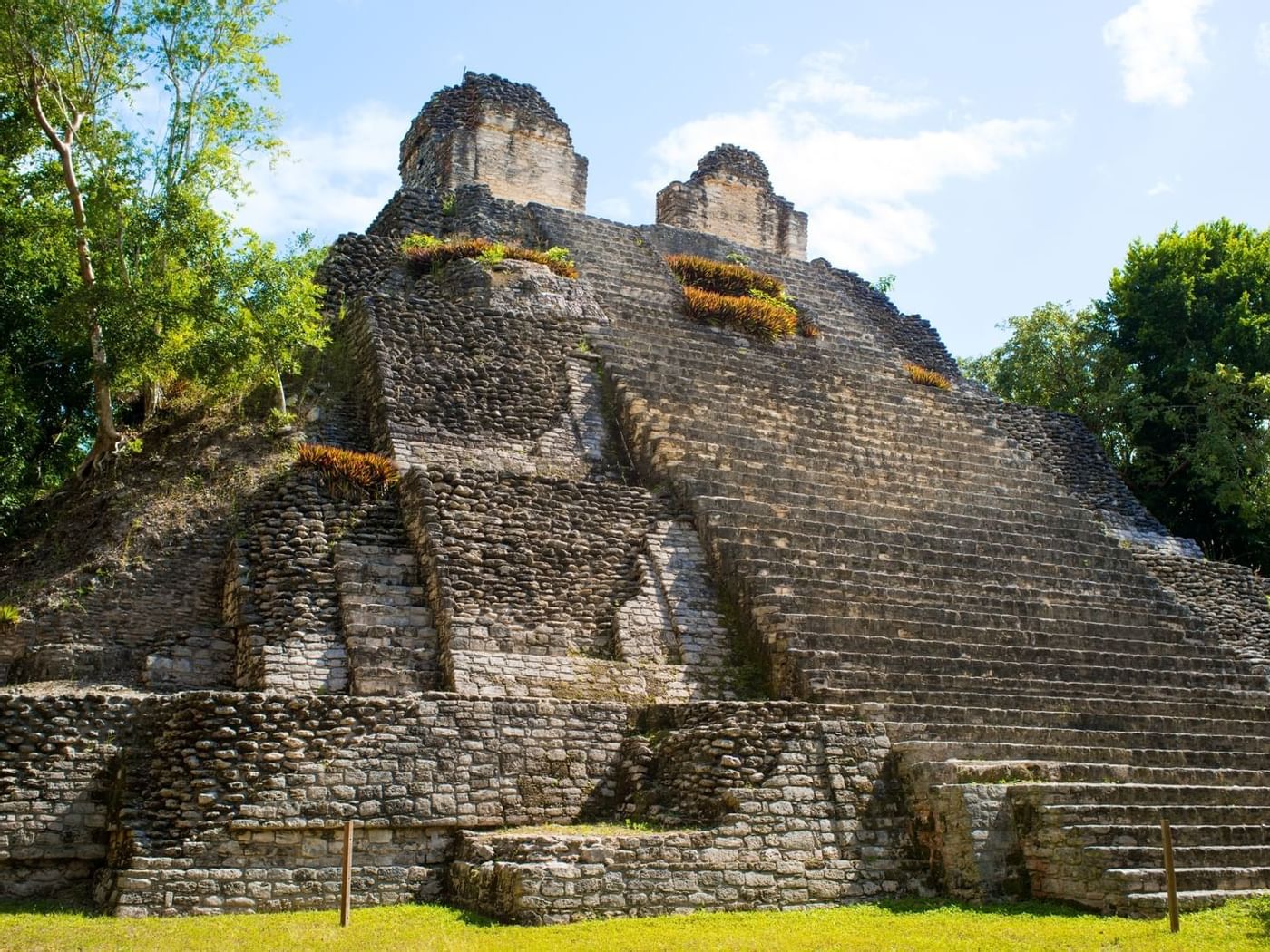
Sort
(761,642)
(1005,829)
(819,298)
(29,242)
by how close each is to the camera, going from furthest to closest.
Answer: (819,298)
(29,242)
(761,642)
(1005,829)

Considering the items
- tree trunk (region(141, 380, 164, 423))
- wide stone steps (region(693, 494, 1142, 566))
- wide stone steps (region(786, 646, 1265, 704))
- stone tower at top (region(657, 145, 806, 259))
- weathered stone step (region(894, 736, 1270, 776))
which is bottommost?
weathered stone step (region(894, 736, 1270, 776))

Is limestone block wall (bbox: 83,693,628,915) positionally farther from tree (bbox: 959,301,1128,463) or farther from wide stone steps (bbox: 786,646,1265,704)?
tree (bbox: 959,301,1128,463)

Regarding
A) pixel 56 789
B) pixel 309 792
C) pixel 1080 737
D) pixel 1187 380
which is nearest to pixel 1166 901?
pixel 1080 737

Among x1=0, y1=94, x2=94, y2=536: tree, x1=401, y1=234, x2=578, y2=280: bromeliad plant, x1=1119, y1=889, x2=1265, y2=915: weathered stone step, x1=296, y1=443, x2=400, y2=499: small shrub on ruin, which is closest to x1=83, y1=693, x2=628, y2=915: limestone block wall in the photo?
x1=296, y1=443, x2=400, y2=499: small shrub on ruin

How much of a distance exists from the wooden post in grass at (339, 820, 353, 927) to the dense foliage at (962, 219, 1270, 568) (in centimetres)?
1693

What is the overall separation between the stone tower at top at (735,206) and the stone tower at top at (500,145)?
84.9 inches

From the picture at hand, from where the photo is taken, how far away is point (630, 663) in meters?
11.1

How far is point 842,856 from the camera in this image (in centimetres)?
925

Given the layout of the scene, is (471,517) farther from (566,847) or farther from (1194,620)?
(1194,620)

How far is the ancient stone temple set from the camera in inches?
343

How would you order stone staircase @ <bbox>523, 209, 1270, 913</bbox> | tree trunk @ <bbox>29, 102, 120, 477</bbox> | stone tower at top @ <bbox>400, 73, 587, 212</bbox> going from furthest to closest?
stone tower at top @ <bbox>400, 73, 587, 212</bbox> → tree trunk @ <bbox>29, 102, 120, 477</bbox> → stone staircase @ <bbox>523, 209, 1270, 913</bbox>

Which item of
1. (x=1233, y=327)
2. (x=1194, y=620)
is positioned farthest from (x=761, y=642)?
(x=1233, y=327)

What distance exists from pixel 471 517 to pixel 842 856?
465cm

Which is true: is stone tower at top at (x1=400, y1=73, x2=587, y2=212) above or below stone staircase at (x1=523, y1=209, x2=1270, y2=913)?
above
